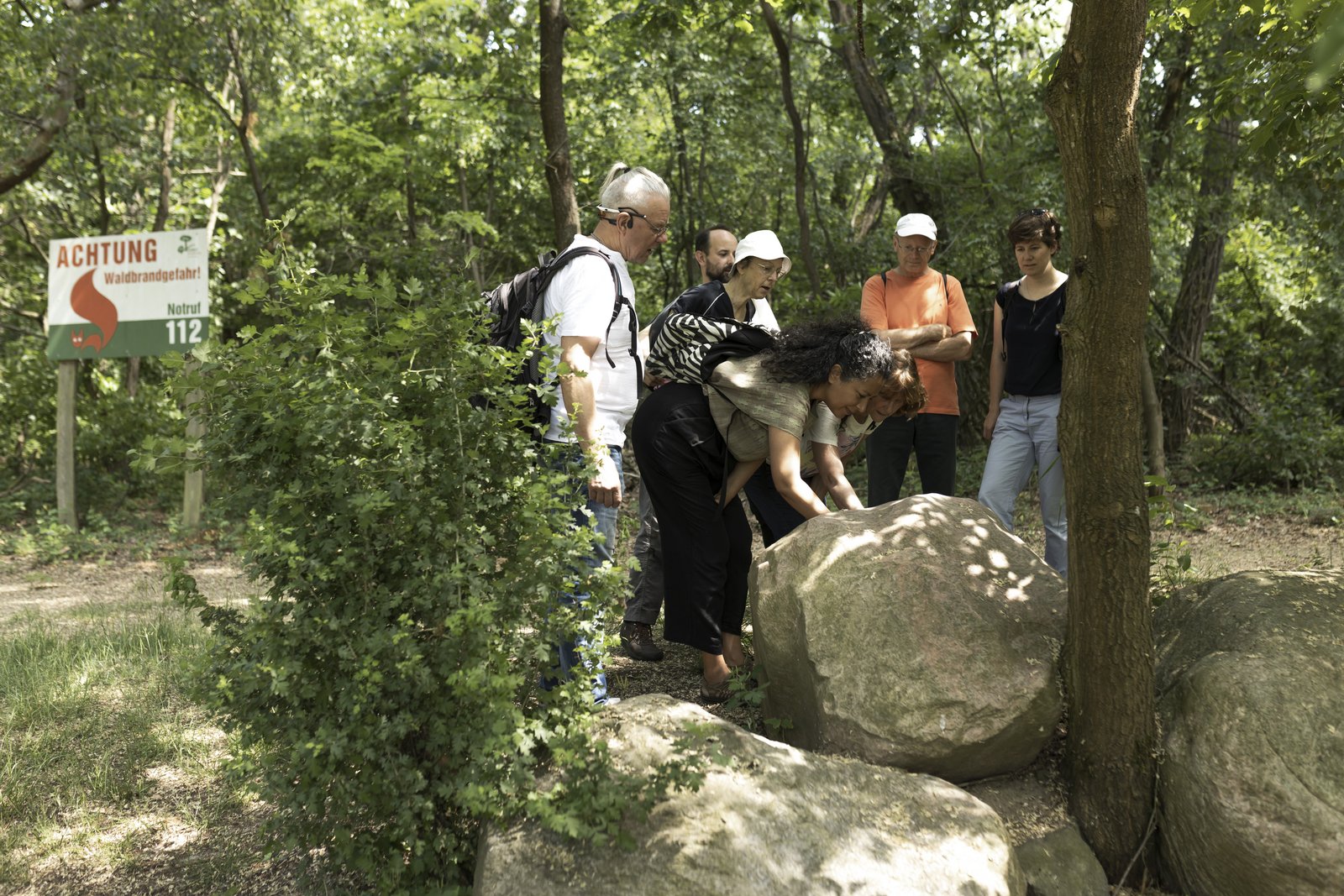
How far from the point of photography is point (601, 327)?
3697 mm

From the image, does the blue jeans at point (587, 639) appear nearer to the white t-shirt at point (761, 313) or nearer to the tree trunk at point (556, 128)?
the white t-shirt at point (761, 313)

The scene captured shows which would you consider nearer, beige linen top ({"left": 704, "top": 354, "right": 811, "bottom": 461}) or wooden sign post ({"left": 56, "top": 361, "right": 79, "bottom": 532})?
beige linen top ({"left": 704, "top": 354, "right": 811, "bottom": 461})

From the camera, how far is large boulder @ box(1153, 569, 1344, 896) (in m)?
2.85

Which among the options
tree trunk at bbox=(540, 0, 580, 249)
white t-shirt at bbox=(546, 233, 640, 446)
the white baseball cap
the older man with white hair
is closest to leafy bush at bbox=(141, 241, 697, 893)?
the older man with white hair

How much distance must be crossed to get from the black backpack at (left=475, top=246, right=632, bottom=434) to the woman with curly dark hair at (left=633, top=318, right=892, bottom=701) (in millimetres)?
332

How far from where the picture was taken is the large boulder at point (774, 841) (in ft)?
8.40

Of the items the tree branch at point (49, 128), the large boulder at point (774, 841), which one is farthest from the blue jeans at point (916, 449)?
the tree branch at point (49, 128)

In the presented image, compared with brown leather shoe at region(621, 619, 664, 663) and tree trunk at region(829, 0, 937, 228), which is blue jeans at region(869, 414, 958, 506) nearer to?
brown leather shoe at region(621, 619, 664, 663)

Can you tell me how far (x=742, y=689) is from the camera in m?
4.05

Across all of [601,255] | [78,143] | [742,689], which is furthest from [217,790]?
[78,143]

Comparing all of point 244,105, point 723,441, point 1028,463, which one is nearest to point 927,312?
point 1028,463

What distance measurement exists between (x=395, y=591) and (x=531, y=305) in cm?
141

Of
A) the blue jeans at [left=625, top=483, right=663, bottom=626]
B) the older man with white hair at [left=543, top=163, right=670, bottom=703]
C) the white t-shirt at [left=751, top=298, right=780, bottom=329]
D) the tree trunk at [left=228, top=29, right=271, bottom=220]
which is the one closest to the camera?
the older man with white hair at [left=543, top=163, right=670, bottom=703]

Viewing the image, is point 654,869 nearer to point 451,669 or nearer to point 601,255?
point 451,669
